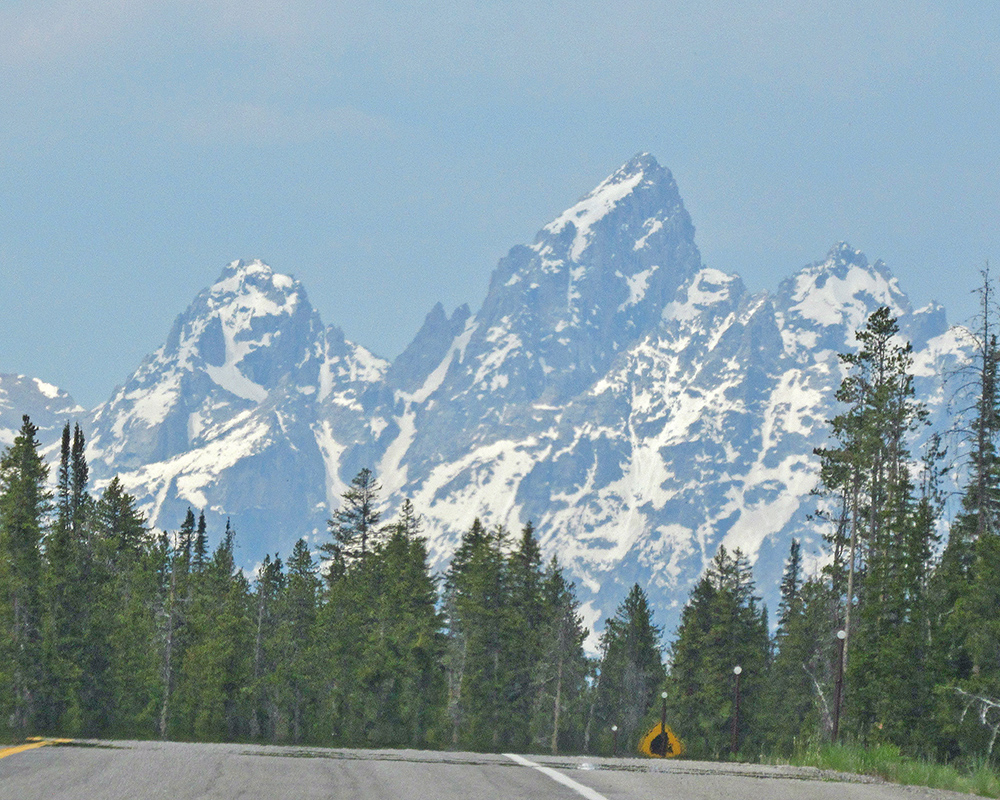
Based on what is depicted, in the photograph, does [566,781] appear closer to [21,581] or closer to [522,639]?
[21,581]

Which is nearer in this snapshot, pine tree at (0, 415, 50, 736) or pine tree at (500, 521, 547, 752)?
pine tree at (0, 415, 50, 736)

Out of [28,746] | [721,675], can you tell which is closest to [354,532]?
[721,675]

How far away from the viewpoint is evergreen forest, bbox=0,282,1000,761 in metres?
52.6

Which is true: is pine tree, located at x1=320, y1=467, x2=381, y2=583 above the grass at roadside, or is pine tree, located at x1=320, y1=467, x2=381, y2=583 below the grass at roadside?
above

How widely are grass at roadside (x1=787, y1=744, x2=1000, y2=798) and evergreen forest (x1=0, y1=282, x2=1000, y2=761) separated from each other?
29.0 meters

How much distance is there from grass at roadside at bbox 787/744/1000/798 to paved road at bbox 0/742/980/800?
1120 millimetres

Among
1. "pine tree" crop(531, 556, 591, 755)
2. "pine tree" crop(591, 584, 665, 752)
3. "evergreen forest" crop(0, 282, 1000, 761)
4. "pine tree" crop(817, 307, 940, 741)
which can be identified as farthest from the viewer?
"pine tree" crop(591, 584, 665, 752)

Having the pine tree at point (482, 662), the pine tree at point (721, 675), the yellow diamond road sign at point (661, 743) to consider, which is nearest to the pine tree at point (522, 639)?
the pine tree at point (482, 662)

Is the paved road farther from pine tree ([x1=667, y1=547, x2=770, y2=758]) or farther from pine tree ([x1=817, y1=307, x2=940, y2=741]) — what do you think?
pine tree ([x1=667, y1=547, x2=770, y2=758])

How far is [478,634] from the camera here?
9575 centimetres

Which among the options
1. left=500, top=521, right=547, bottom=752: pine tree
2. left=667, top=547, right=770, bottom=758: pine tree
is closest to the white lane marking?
left=667, top=547, right=770, bottom=758: pine tree

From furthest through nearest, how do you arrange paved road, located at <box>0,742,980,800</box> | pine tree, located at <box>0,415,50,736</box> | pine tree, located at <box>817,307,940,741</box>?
1. pine tree, located at <box>0,415,50,736</box>
2. pine tree, located at <box>817,307,940,741</box>
3. paved road, located at <box>0,742,980,800</box>

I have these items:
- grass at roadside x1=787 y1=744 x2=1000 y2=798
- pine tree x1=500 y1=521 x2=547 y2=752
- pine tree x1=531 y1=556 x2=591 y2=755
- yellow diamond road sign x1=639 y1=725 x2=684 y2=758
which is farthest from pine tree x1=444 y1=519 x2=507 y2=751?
grass at roadside x1=787 y1=744 x2=1000 y2=798

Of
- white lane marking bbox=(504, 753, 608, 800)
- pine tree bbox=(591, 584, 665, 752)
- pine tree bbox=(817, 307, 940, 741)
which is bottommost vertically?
pine tree bbox=(591, 584, 665, 752)
